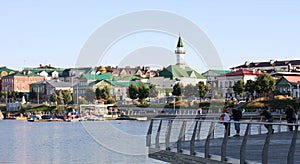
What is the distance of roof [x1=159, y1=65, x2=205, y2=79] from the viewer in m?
163

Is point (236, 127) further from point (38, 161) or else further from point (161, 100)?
point (161, 100)

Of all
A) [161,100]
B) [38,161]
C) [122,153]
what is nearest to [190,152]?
[38,161]

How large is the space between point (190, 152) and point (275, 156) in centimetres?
351

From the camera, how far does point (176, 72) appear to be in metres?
164

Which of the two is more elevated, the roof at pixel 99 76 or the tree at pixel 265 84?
the roof at pixel 99 76

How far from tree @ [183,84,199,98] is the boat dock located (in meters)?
127

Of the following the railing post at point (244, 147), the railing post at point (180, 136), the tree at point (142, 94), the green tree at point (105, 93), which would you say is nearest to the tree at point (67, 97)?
the green tree at point (105, 93)

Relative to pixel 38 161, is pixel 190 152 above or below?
above

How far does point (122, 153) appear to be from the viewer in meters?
44.4

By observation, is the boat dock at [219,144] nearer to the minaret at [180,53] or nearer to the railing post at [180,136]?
the railing post at [180,136]

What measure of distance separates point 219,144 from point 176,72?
14933 centimetres

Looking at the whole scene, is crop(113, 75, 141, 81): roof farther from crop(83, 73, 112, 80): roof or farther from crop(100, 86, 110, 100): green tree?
crop(100, 86, 110, 100): green tree

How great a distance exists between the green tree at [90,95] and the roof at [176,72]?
68.2ft

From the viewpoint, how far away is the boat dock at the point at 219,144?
11.9 metres
